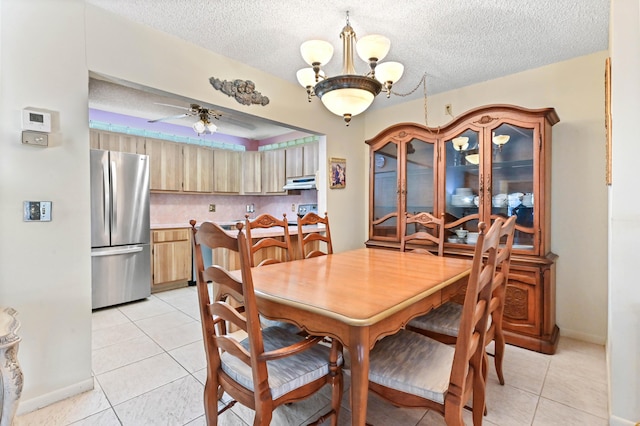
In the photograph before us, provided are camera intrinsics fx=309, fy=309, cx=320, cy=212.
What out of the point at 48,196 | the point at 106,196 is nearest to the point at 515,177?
the point at 48,196

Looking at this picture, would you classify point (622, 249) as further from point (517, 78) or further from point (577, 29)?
point (517, 78)

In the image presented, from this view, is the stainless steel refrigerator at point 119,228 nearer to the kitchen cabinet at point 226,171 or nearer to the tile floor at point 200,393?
the tile floor at point 200,393

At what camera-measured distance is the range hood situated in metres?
4.66

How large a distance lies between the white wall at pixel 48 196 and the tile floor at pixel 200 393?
0.24 meters

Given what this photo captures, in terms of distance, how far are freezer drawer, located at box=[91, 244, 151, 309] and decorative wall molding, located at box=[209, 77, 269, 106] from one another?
88.0 inches

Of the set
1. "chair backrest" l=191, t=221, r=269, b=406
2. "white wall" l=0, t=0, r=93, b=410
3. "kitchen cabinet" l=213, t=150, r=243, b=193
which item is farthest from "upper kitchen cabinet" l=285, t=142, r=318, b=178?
"chair backrest" l=191, t=221, r=269, b=406

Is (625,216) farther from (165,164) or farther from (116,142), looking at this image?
(116,142)

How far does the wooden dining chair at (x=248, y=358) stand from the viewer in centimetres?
114

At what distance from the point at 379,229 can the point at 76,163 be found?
2.81 m

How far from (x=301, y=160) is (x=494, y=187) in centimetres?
292

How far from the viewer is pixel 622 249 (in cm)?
157

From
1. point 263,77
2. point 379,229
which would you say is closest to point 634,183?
point 379,229

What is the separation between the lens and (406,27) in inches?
86.7

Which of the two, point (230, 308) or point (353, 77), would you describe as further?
point (353, 77)
